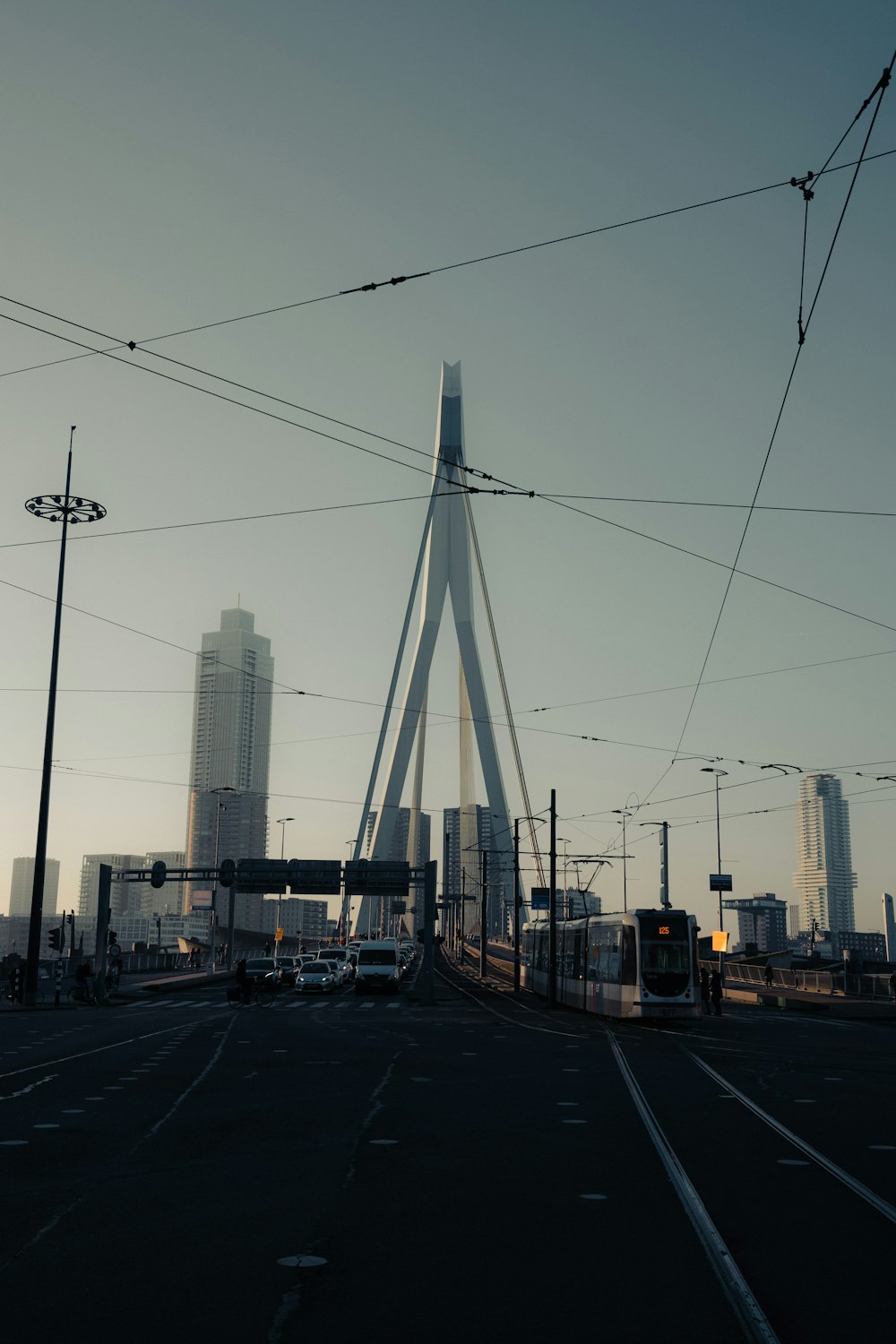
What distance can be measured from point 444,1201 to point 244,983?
32775 mm

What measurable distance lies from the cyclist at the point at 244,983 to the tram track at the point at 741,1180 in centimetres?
2152

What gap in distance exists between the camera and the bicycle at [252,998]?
40.5 meters

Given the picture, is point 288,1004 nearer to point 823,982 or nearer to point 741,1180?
point 823,982

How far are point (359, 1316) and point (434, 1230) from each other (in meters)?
1.90

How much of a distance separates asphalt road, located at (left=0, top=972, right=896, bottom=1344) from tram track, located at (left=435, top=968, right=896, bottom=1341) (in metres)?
0.03

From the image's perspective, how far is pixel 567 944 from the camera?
4316cm

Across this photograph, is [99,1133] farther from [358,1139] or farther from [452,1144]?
[452,1144]

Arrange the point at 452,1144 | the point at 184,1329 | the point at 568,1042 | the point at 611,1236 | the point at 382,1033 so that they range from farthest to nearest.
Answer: the point at 382,1033 < the point at 568,1042 < the point at 452,1144 < the point at 611,1236 < the point at 184,1329

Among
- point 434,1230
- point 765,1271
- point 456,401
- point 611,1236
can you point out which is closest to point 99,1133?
point 434,1230

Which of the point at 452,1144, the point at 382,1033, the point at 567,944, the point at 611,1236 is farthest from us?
the point at 567,944

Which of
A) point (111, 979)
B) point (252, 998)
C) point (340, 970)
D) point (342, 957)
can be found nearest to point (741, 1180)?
point (252, 998)

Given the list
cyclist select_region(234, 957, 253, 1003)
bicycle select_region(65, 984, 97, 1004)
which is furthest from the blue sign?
bicycle select_region(65, 984, 97, 1004)

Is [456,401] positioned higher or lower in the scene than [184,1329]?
higher

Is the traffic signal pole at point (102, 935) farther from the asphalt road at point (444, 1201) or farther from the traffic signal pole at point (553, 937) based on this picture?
the asphalt road at point (444, 1201)
